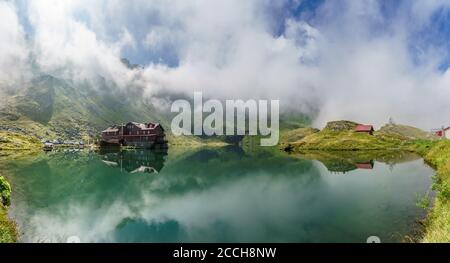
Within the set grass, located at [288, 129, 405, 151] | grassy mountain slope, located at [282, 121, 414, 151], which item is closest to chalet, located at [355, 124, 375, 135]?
grassy mountain slope, located at [282, 121, 414, 151]

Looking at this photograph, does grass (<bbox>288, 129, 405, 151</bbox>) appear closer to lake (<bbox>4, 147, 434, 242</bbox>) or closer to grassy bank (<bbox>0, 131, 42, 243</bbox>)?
grassy bank (<bbox>0, 131, 42, 243</bbox>)

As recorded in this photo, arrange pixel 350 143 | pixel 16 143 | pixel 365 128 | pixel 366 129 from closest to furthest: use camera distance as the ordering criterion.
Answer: pixel 16 143, pixel 350 143, pixel 366 129, pixel 365 128

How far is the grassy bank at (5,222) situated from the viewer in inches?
568

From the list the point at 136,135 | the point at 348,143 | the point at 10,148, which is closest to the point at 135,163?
the point at 10,148

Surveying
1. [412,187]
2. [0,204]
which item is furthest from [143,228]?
[412,187]

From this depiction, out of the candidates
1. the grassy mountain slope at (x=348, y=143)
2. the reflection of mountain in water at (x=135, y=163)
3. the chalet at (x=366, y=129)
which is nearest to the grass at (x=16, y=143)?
the reflection of mountain in water at (x=135, y=163)

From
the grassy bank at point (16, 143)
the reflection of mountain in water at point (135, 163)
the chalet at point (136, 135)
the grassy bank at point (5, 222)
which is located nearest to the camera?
the grassy bank at point (5, 222)

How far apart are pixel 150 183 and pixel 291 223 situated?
941 inches

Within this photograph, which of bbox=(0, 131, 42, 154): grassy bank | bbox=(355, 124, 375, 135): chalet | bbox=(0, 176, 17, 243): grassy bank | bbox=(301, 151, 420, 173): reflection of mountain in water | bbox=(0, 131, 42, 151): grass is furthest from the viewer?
bbox=(355, 124, 375, 135): chalet

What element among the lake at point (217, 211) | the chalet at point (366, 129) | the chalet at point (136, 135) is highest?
the chalet at point (366, 129)

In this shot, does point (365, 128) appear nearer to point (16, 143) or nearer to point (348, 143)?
point (348, 143)

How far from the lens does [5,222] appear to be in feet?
57.6

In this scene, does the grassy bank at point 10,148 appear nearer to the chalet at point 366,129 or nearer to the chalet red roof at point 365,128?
the chalet red roof at point 365,128

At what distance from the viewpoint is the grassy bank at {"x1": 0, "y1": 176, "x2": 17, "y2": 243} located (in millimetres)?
14415
